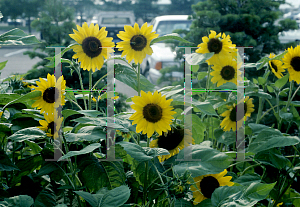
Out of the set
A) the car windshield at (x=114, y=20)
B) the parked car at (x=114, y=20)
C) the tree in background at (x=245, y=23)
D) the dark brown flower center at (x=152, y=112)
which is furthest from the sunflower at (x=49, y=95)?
the car windshield at (x=114, y=20)

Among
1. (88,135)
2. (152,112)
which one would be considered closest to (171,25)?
(152,112)

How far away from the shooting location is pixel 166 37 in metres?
0.77

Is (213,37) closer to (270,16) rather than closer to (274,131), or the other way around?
(274,131)

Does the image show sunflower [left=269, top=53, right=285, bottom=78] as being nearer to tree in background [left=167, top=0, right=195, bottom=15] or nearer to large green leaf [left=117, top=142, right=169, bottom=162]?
large green leaf [left=117, top=142, right=169, bottom=162]

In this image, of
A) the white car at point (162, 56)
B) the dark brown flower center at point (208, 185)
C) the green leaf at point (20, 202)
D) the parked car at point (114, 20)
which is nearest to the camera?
the green leaf at point (20, 202)

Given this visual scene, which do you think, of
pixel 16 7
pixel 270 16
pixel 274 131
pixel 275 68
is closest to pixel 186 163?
pixel 274 131

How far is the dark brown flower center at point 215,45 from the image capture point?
1.08 metres

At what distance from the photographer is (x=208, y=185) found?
2.54 feet

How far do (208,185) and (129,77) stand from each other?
0.37 meters

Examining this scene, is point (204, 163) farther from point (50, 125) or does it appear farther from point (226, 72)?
point (226, 72)

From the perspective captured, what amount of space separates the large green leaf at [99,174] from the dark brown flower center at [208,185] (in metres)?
0.20

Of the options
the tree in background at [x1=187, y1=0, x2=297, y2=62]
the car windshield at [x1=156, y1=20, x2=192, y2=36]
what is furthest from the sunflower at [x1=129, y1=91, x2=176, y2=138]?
the car windshield at [x1=156, y1=20, x2=192, y2=36]

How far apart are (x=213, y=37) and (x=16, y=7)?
887cm

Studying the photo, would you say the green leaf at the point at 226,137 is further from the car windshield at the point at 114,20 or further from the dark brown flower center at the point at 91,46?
the car windshield at the point at 114,20
